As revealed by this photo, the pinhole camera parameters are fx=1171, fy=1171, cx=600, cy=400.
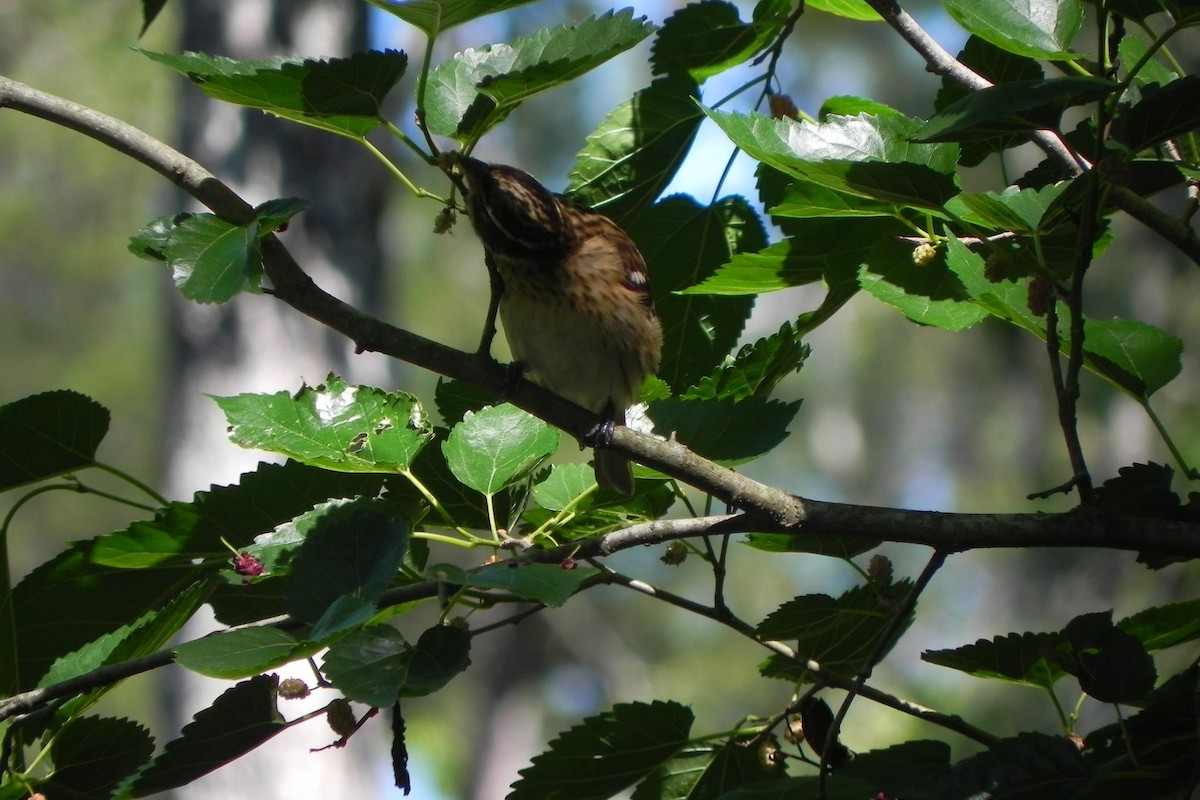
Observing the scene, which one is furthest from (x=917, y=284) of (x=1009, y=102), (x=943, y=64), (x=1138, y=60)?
(x=1009, y=102)

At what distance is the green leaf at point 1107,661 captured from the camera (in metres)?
1.63

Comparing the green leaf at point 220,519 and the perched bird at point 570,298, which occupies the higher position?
the perched bird at point 570,298

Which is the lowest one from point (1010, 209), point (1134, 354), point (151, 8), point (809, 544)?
point (809, 544)

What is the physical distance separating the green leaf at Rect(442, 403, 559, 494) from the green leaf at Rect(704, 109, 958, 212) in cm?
64

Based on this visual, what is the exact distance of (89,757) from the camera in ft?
5.88

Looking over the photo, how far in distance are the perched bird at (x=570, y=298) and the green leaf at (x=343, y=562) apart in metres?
1.38

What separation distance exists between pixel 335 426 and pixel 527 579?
0.60 metres

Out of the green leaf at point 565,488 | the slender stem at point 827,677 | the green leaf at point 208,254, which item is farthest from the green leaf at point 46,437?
the slender stem at point 827,677

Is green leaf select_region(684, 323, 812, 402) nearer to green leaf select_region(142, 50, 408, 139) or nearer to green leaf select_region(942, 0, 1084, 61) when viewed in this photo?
green leaf select_region(942, 0, 1084, 61)

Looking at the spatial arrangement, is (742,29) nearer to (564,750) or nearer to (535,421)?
(535,421)

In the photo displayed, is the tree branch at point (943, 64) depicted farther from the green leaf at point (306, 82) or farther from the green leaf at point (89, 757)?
the green leaf at point (89, 757)

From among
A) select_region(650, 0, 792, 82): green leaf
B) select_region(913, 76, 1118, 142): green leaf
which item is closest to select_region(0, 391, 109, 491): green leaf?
select_region(650, 0, 792, 82): green leaf

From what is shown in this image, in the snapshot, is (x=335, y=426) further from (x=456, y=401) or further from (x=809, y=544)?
(x=809, y=544)

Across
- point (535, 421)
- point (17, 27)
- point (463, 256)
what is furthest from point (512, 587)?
point (463, 256)
